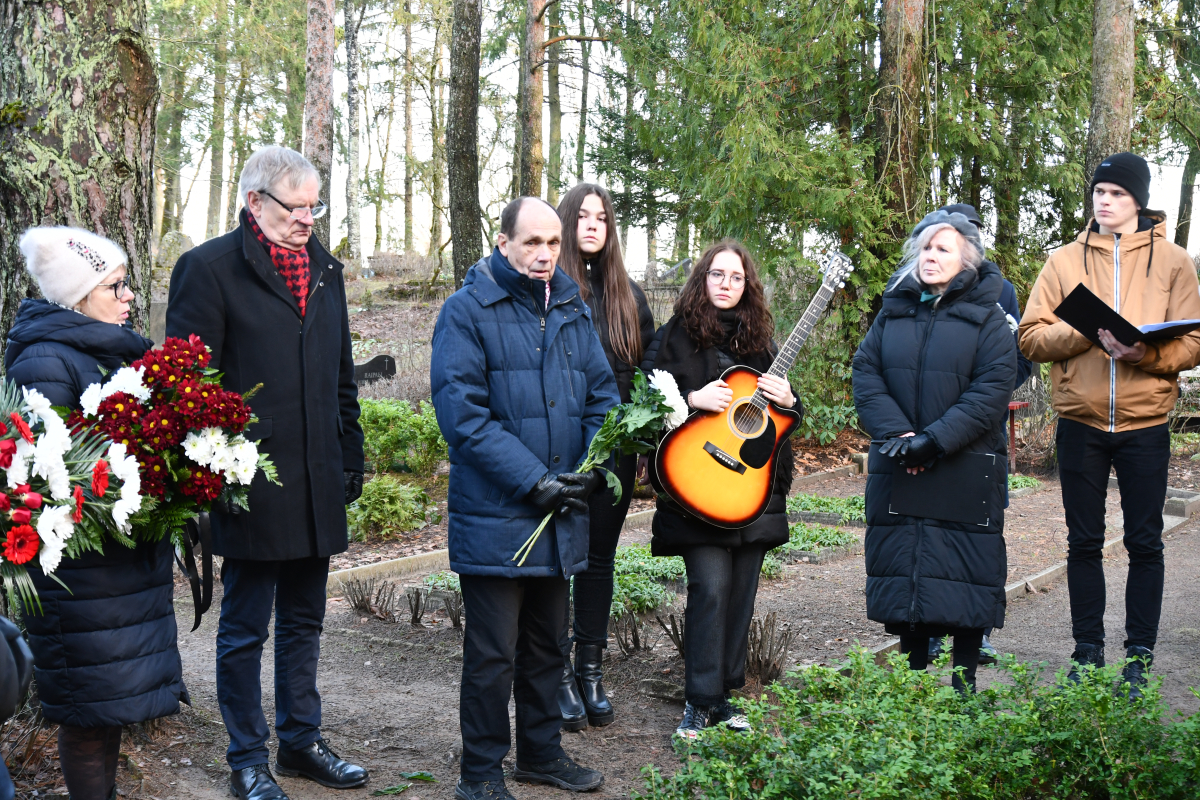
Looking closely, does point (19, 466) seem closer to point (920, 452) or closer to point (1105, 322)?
point (920, 452)

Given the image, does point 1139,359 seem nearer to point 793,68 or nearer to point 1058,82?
point 793,68

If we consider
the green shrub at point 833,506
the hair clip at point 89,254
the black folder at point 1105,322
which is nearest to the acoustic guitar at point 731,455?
the black folder at point 1105,322

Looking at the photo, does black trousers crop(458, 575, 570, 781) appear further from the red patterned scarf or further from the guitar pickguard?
the red patterned scarf

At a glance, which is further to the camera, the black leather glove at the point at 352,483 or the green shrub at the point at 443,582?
the green shrub at the point at 443,582

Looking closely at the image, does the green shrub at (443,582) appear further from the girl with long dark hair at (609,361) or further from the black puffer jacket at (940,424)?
the black puffer jacket at (940,424)

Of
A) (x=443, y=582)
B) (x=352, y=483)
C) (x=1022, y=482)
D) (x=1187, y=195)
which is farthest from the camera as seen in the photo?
(x=1187, y=195)

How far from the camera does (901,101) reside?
1138 cm

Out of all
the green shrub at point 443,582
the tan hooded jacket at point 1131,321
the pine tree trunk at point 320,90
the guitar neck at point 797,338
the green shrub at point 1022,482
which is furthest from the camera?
the pine tree trunk at point 320,90

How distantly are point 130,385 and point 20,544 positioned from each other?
2.06 feet

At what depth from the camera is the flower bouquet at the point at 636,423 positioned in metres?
3.63

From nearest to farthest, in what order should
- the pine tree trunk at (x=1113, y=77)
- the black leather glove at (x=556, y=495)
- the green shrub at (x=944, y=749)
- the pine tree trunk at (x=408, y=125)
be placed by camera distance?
the green shrub at (x=944, y=749) → the black leather glove at (x=556, y=495) → the pine tree trunk at (x=1113, y=77) → the pine tree trunk at (x=408, y=125)

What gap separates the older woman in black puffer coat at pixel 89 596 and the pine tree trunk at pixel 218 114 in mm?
21368

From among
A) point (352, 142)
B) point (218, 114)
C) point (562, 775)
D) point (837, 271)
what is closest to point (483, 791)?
point (562, 775)

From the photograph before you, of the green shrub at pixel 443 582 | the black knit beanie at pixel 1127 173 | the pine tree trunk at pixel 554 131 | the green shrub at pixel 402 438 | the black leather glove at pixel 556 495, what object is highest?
the pine tree trunk at pixel 554 131
